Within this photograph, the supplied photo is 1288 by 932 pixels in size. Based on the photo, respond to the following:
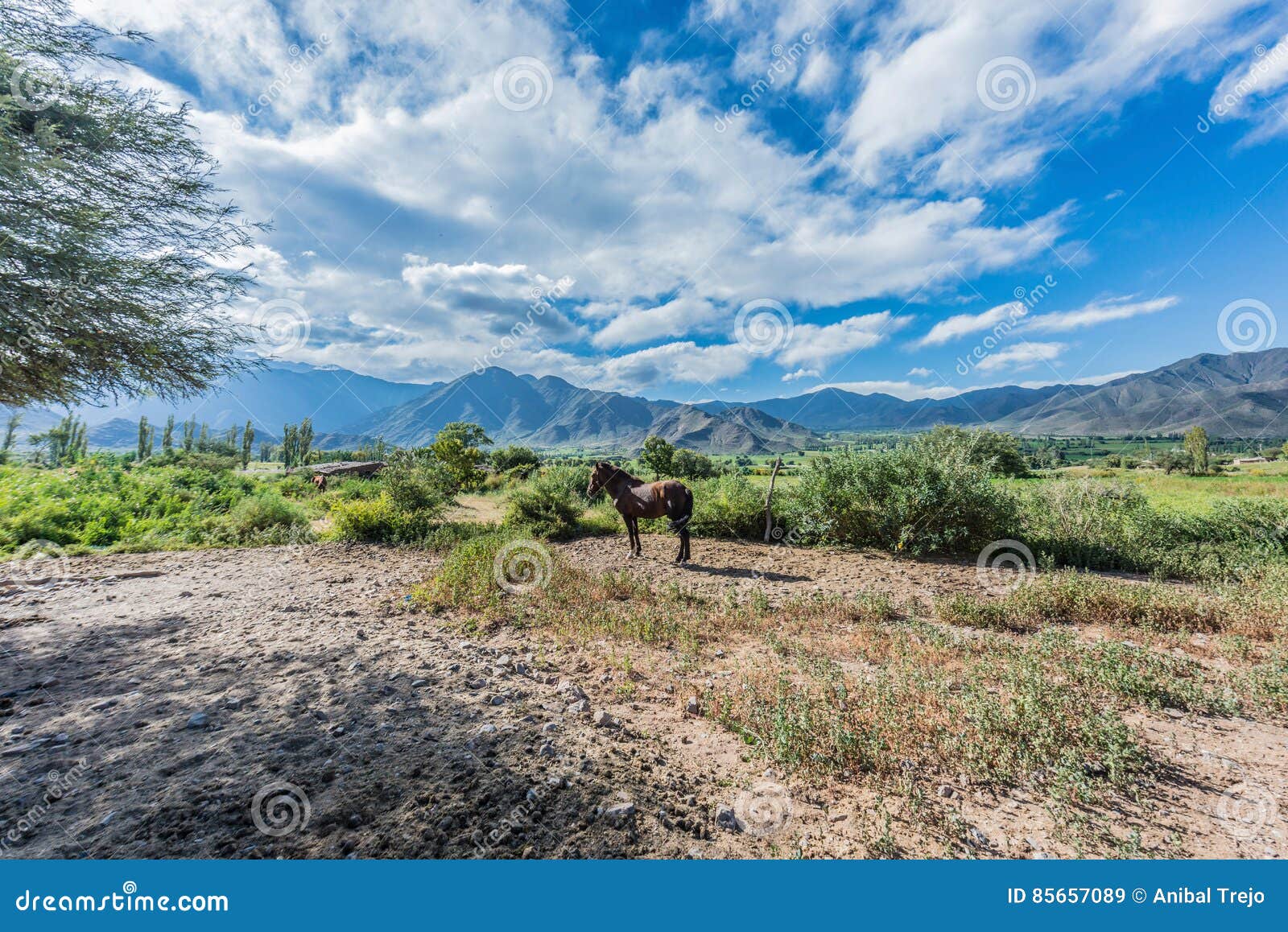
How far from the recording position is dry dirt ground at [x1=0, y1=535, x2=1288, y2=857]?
2.50 m

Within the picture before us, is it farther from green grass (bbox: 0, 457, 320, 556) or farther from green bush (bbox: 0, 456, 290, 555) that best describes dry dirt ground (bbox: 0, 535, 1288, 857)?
green bush (bbox: 0, 456, 290, 555)

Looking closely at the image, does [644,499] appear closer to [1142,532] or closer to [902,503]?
[902,503]

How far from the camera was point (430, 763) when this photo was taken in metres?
3.10

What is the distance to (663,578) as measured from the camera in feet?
28.8

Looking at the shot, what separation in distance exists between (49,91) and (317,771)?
9113 millimetres
